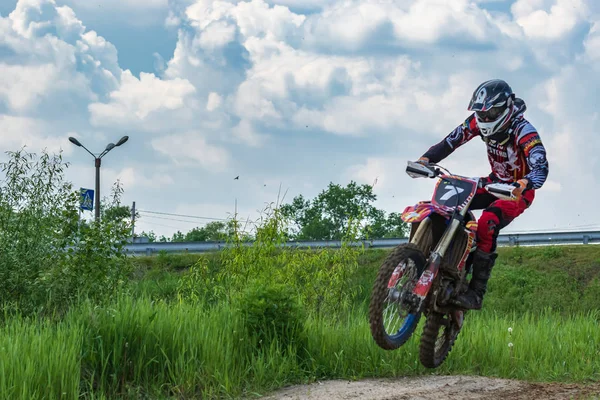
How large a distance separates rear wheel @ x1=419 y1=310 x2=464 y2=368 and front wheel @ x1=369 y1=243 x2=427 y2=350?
546mm

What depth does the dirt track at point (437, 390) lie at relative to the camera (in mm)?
7414

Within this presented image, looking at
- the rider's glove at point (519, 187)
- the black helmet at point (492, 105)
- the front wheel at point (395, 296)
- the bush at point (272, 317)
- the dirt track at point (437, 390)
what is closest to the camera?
the front wheel at point (395, 296)

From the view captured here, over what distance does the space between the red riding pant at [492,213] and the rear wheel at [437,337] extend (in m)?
0.84

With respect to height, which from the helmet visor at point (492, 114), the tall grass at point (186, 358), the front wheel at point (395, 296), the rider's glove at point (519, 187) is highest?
the helmet visor at point (492, 114)

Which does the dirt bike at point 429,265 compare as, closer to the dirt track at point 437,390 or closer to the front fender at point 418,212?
the front fender at point 418,212

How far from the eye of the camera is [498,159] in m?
8.33

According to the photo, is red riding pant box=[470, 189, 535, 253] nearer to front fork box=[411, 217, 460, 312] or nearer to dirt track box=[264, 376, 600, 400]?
front fork box=[411, 217, 460, 312]

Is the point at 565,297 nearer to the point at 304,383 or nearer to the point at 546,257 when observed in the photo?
the point at 546,257

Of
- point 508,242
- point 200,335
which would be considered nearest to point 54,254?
point 200,335

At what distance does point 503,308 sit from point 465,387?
480 inches

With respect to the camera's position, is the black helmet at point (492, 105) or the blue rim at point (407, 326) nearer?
the blue rim at point (407, 326)

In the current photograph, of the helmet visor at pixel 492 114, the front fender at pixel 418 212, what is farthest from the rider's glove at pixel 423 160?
the helmet visor at pixel 492 114

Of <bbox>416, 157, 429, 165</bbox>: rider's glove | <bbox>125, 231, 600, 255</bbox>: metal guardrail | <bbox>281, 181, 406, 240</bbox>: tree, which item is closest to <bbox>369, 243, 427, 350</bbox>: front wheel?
<bbox>416, 157, 429, 165</bbox>: rider's glove

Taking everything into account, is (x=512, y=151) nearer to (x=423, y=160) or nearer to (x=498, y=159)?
(x=498, y=159)
